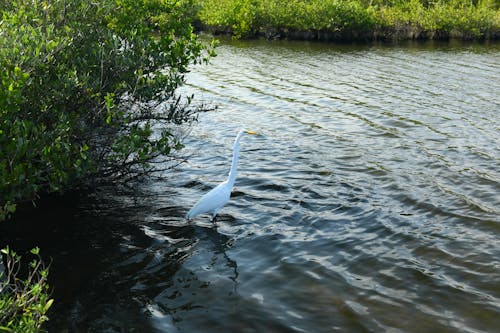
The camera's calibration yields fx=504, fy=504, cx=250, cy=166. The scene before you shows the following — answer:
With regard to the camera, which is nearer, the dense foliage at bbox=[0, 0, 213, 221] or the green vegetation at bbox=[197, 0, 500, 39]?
the dense foliage at bbox=[0, 0, 213, 221]

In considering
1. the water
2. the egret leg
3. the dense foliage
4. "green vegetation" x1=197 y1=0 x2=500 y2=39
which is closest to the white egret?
the egret leg

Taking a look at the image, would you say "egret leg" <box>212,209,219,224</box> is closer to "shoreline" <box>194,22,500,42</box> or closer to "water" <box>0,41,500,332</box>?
"water" <box>0,41,500,332</box>

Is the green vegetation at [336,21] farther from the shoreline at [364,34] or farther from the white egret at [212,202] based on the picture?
the white egret at [212,202]

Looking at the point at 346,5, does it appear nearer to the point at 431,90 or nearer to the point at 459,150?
the point at 431,90

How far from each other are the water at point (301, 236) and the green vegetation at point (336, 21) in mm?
22370

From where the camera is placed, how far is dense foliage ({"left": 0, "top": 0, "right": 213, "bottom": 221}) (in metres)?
6.54

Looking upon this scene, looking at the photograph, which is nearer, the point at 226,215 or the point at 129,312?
the point at 129,312

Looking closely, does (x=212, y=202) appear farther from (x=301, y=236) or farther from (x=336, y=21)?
(x=336, y=21)

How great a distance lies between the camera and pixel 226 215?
9.54m

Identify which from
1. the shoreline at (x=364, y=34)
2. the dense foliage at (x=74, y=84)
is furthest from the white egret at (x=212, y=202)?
the shoreline at (x=364, y=34)

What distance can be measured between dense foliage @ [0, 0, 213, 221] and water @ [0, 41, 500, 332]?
1217 mm

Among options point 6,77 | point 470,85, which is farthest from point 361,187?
point 470,85

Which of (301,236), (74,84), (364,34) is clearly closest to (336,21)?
(364,34)

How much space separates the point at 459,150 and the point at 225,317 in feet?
29.5
